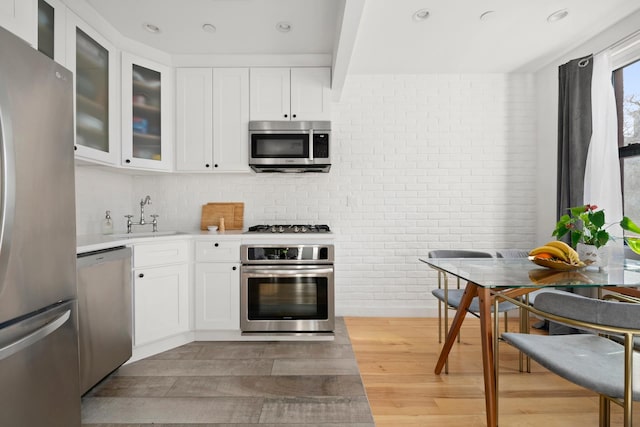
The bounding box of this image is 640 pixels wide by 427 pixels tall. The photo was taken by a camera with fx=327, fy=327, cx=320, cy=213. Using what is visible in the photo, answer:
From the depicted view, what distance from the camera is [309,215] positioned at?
3521 millimetres

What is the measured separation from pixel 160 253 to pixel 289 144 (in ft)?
4.86

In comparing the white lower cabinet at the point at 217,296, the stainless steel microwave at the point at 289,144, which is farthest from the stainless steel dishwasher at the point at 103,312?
the stainless steel microwave at the point at 289,144

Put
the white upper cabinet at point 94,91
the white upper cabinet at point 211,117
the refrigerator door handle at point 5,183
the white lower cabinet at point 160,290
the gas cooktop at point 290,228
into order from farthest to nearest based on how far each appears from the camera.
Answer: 1. the white upper cabinet at point 211,117
2. the gas cooktop at point 290,228
3. the white lower cabinet at point 160,290
4. the white upper cabinet at point 94,91
5. the refrigerator door handle at point 5,183

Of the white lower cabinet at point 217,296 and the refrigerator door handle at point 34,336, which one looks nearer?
the refrigerator door handle at point 34,336

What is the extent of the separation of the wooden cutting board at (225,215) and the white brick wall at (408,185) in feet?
0.25

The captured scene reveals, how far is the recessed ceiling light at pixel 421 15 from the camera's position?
2.47 meters

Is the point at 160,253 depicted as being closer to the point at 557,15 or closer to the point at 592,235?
the point at 592,235

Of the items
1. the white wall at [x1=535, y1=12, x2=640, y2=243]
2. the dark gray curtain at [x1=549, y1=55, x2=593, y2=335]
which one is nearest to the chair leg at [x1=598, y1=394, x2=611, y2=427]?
the dark gray curtain at [x1=549, y1=55, x2=593, y2=335]

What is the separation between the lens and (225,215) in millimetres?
3486

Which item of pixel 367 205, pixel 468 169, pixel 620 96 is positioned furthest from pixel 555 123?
pixel 367 205

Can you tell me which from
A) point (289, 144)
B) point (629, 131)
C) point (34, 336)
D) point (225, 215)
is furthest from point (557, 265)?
point (225, 215)

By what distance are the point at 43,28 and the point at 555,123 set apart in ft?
13.9

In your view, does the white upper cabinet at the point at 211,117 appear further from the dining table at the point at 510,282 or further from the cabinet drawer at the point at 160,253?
the dining table at the point at 510,282

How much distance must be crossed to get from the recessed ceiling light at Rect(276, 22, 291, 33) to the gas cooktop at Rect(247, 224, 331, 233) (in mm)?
1733
